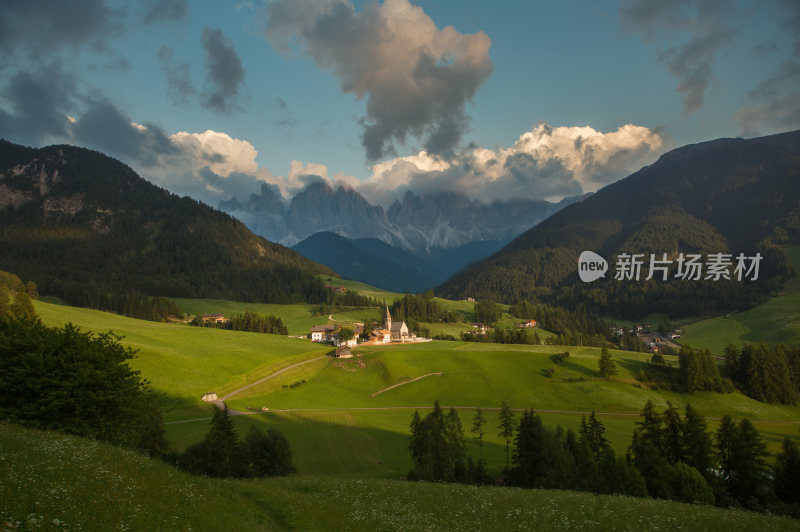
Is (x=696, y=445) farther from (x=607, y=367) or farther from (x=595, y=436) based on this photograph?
(x=607, y=367)

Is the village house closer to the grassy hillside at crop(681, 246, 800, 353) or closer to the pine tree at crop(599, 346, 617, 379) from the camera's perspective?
the pine tree at crop(599, 346, 617, 379)

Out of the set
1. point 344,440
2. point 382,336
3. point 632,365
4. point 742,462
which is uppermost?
point 632,365

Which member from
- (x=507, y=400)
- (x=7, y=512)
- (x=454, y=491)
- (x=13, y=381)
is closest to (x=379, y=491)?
(x=454, y=491)

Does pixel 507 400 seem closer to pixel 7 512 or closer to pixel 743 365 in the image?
pixel 743 365

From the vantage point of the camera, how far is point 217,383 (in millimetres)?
92000

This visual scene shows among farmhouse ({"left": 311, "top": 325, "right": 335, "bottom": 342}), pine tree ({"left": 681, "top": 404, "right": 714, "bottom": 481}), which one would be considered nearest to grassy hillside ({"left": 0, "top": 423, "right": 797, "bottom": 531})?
pine tree ({"left": 681, "top": 404, "right": 714, "bottom": 481})

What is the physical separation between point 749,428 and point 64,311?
157 meters

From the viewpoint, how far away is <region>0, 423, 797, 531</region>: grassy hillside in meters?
12.7

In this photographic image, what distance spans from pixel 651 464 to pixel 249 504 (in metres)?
36.7

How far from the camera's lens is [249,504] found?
65.3 feet

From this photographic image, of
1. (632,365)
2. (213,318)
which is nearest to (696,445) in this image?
(632,365)

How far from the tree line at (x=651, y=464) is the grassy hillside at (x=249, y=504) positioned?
13.0 metres

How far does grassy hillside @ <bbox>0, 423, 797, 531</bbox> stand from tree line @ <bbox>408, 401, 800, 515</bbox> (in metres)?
13.0

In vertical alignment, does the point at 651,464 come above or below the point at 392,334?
above
